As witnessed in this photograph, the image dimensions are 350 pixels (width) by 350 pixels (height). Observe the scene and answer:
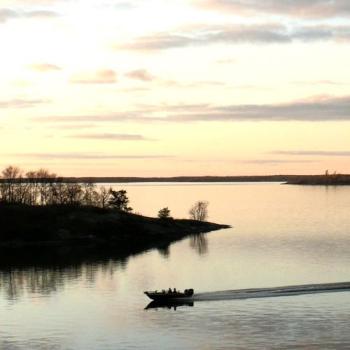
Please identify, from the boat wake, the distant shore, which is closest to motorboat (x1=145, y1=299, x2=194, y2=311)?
the boat wake

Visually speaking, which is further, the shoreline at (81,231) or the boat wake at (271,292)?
the shoreline at (81,231)

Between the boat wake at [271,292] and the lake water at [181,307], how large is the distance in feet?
7.18

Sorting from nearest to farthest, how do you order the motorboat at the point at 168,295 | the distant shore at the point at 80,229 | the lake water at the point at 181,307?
the lake water at the point at 181,307
the motorboat at the point at 168,295
the distant shore at the point at 80,229

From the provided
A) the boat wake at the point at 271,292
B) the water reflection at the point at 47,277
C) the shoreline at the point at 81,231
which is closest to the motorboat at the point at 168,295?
the boat wake at the point at 271,292

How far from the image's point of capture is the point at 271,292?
97.7 m

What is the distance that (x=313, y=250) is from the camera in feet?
490

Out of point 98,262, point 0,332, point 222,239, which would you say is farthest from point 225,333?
point 222,239

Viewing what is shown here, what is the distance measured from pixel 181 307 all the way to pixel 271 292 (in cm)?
1458

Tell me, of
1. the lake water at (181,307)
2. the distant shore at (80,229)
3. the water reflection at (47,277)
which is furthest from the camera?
the distant shore at (80,229)

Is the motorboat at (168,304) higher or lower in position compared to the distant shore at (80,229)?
lower

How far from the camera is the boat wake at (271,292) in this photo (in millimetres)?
95500

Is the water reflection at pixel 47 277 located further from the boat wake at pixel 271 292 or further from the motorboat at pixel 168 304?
the boat wake at pixel 271 292

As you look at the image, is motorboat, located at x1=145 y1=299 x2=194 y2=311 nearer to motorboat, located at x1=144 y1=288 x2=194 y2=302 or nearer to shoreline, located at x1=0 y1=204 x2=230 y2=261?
motorboat, located at x1=144 y1=288 x2=194 y2=302

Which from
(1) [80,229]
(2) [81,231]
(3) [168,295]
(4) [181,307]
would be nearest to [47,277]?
(3) [168,295]
